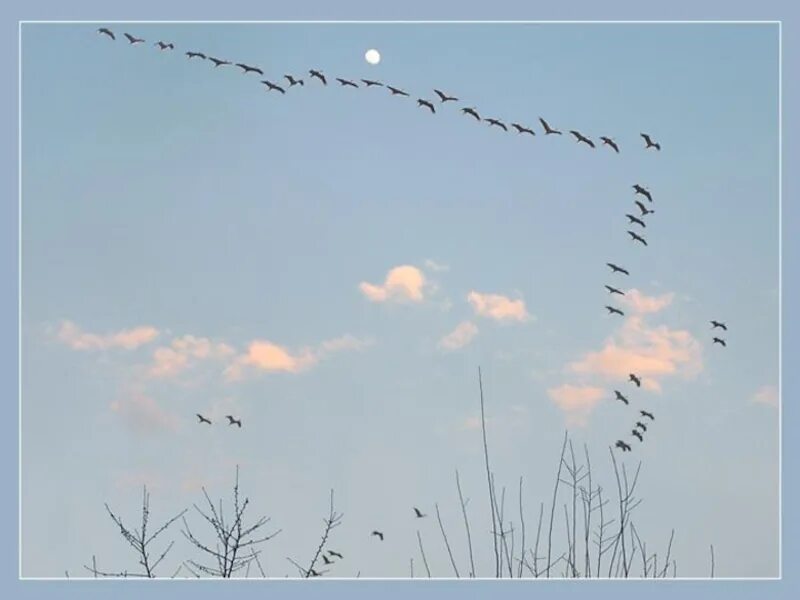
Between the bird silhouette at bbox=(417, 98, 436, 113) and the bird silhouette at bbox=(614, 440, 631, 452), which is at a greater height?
the bird silhouette at bbox=(417, 98, 436, 113)

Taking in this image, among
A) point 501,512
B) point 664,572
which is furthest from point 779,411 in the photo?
point 501,512

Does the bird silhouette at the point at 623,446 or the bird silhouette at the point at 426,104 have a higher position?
the bird silhouette at the point at 426,104

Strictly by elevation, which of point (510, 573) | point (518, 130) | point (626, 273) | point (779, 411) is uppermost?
point (518, 130)

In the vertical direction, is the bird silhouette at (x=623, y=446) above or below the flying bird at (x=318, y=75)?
below

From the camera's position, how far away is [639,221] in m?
24.6

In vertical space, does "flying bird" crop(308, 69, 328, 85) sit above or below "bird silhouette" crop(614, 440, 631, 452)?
above

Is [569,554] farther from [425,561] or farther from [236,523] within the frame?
[236,523]

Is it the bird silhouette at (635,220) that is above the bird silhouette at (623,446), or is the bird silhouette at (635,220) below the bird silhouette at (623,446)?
above

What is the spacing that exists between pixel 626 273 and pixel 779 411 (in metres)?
4.35

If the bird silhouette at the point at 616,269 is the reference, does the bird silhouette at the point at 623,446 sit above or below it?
below

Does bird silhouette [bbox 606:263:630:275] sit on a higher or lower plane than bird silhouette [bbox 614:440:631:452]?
higher

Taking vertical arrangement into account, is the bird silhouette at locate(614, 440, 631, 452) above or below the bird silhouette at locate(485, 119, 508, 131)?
below

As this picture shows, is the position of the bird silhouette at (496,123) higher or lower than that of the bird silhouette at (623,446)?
higher

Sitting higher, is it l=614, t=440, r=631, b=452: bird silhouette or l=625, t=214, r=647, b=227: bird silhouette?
l=625, t=214, r=647, b=227: bird silhouette
